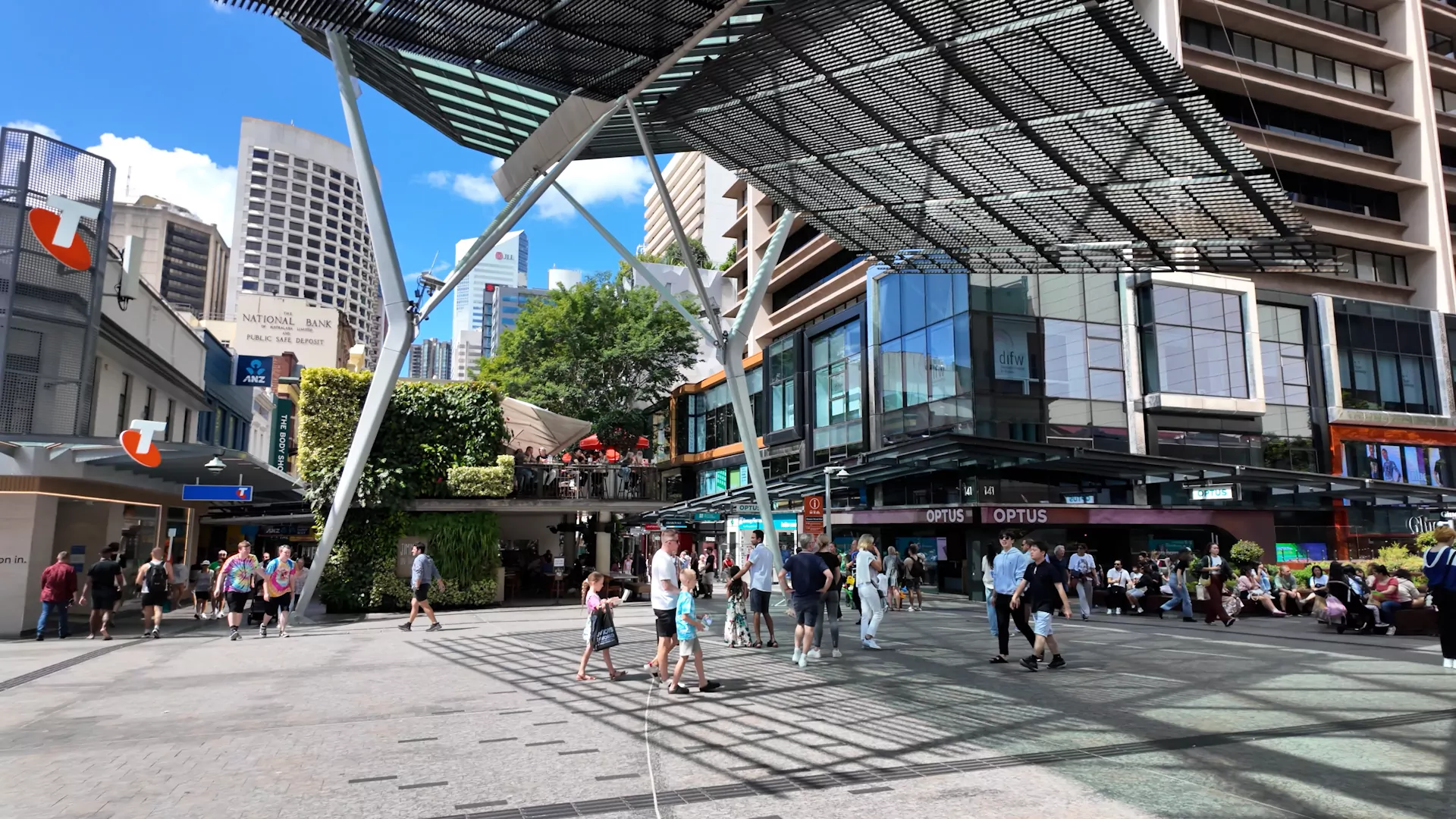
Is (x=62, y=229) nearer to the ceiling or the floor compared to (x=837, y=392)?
nearer to the floor

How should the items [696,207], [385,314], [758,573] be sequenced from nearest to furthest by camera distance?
1. [758,573]
2. [385,314]
3. [696,207]

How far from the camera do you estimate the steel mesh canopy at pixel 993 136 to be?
12453mm

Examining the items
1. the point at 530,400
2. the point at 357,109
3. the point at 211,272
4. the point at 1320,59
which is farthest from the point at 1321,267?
the point at 211,272

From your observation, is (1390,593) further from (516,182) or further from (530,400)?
(530,400)

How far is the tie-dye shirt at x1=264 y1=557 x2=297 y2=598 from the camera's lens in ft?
52.7

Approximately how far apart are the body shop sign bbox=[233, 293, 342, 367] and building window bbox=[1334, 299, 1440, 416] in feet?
200

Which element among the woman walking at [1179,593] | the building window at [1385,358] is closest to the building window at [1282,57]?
the building window at [1385,358]

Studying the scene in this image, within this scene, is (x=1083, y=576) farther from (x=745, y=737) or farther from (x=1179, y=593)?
(x=745, y=737)

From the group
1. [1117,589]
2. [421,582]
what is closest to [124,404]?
[421,582]

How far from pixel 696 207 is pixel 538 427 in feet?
292

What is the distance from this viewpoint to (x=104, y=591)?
604 inches

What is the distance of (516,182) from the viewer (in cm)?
2000

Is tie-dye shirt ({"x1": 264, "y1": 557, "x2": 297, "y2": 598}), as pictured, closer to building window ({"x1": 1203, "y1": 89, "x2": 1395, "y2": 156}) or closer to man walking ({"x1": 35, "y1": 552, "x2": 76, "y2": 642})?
man walking ({"x1": 35, "y1": 552, "x2": 76, "y2": 642})

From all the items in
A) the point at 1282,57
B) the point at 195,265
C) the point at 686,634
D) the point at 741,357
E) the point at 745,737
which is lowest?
the point at 745,737
